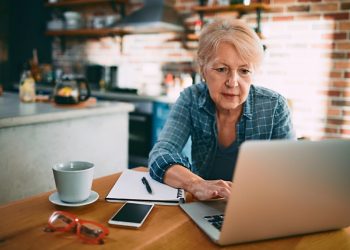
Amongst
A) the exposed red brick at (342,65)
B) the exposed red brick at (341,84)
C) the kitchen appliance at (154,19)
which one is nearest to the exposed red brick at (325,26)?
the exposed red brick at (342,65)

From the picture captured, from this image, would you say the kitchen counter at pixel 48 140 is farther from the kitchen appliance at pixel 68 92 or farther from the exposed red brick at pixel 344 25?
the exposed red brick at pixel 344 25

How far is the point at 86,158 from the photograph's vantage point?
2137 mm

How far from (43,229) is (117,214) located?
0.52 ft

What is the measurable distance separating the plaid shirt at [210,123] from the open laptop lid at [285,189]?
25.1 inches

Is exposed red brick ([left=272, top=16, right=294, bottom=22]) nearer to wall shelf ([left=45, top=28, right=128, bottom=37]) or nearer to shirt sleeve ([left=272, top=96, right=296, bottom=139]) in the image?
wall shelf ([left=45, top=28, right=128, bottom=37])

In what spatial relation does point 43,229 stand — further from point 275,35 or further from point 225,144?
point 275,35

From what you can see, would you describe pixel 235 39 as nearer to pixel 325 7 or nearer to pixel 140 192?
pixel 140 192

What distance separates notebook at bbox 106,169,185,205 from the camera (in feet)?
3.12

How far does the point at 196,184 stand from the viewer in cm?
101

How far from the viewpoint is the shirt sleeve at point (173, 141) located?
3.70 feet

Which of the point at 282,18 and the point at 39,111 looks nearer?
the point at 39,111

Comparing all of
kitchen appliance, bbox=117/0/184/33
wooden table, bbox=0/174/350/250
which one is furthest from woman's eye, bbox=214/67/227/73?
kitchen appliance, bbox=117/0/184/33

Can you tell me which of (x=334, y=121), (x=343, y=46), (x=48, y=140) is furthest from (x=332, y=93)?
(x=48, y=140)

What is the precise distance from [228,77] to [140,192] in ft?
1.77
